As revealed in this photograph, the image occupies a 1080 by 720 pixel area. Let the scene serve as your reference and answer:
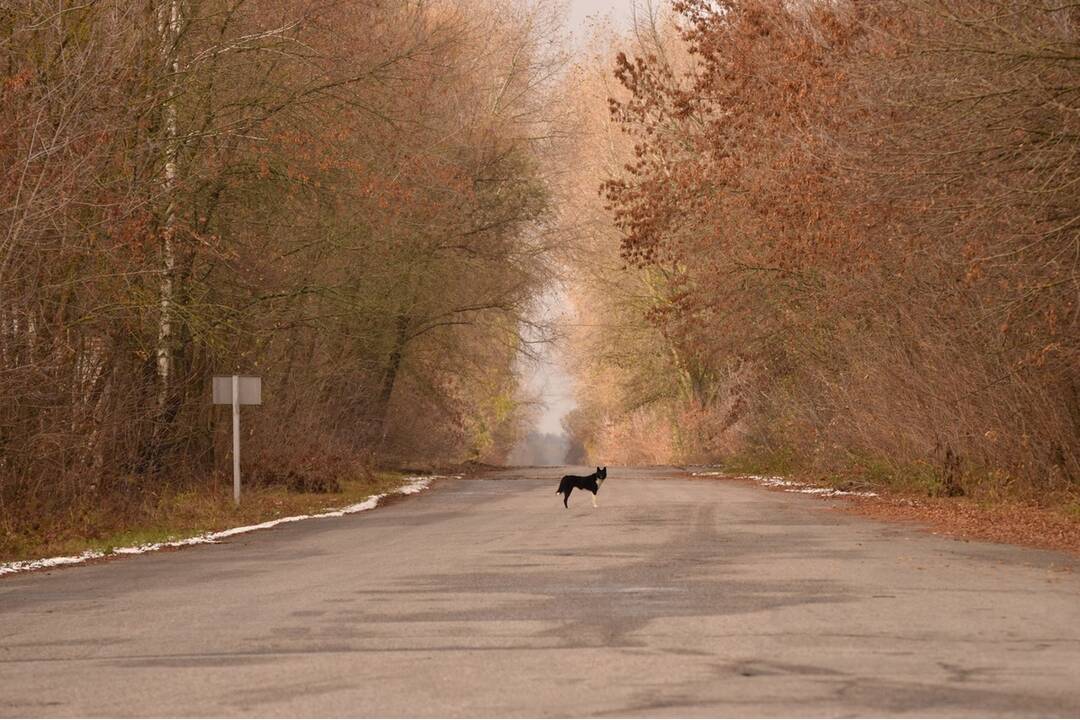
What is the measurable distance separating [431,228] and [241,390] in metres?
16.6

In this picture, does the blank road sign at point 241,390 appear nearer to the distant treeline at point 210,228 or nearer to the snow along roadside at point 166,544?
the distant treeline at point 210,228

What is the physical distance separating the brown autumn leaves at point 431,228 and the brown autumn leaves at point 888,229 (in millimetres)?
74

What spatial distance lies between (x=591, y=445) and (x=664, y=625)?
253ft

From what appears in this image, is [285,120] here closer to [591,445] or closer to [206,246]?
[206,246]

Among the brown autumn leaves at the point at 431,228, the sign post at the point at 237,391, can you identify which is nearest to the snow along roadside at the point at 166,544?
the brown autumn leaves at the point at 431,228

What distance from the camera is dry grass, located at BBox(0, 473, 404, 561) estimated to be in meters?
20.8

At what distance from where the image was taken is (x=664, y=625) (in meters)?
11.5

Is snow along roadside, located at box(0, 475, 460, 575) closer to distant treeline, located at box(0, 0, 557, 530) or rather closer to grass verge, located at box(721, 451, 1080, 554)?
distant treeline, located at box(0, 0, 557, 530)

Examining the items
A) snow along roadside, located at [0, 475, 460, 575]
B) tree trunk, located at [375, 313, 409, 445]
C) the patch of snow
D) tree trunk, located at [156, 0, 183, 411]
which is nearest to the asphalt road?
snow along roadside, located at [0, 475, 460, 575]

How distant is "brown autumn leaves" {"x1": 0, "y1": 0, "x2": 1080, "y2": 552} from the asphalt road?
438cm

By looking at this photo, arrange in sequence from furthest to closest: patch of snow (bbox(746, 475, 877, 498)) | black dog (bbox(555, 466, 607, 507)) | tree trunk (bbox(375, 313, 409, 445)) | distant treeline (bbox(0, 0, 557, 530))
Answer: tree trunk (bbox(375, 313, 409, 445))
patch of snow (bbox(746, 475, 877, 498))
black dog (bbox(555, 466, 607, 507))
distant treeline (bbox(0, 0, 557, 530))

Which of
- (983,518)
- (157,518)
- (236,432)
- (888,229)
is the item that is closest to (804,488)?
(888,229)

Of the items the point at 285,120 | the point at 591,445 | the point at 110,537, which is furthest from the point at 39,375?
the point at 591,445

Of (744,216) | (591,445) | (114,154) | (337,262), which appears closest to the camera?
(114,154)
